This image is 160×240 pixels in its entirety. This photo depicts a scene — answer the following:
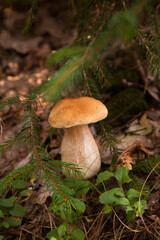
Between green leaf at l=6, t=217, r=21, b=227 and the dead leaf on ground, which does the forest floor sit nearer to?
the dead leaf on ground

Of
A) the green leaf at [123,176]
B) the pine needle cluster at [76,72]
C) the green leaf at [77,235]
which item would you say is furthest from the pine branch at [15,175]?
the green leaf at [123,176]

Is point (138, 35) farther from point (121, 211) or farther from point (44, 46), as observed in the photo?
point (44, 46)

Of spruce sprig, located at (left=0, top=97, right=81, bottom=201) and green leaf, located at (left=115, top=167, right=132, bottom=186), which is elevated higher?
spruce sprig, located at (left=0, top=97, right=81, bottom=201)

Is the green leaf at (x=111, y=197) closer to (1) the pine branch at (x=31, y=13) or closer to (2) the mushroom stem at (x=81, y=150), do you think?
(2) the mushroom stem at (x=81, y=150)

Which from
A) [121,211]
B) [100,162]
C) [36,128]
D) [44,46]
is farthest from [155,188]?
[44,46]

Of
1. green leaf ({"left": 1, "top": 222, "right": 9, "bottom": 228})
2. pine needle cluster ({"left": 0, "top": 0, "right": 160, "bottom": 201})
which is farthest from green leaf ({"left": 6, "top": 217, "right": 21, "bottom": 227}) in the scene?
pine needle cluster ({"left": 0, "top": 0, "right": 160, "bottom": 201})
